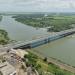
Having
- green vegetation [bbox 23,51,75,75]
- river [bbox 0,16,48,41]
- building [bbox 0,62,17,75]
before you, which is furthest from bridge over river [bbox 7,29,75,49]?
building [bbox 0,62,17,75]

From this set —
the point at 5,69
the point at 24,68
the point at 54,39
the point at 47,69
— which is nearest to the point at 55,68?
the point at 47,69

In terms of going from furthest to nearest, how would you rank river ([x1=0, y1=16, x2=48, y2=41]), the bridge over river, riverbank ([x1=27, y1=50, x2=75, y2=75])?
river ([x1=0, y1=16, x2=48, y2=41])
the bridge over river
riverbank ([x1=27, y1=50, x2=75, y2=75])

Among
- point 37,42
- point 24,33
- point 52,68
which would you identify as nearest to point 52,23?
point 24,33

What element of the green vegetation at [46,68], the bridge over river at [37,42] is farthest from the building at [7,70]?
the bridge over river at [37,42]

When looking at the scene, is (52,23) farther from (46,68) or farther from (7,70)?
(7,70)

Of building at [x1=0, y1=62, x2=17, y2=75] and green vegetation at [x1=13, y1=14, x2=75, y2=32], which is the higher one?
building at [x1=0, y1=62, x2=17, y2=75]

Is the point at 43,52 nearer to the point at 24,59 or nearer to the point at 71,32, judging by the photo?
the point at 24,59

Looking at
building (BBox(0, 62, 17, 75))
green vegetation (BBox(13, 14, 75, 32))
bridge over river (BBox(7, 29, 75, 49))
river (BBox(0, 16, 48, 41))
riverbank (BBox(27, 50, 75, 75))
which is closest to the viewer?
building (BBox(0, 62, 17, 75))

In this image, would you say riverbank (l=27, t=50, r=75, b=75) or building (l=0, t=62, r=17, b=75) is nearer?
building (l=0, t=62, r=17, b=75)

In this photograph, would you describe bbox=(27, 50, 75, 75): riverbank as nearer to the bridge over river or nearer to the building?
the building

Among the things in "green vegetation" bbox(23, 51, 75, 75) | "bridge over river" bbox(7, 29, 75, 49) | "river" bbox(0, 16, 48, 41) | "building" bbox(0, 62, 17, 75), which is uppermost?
"building" bbox(0, 62, 17, 75)

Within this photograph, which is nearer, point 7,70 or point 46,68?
point 7,70
